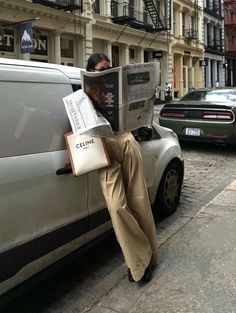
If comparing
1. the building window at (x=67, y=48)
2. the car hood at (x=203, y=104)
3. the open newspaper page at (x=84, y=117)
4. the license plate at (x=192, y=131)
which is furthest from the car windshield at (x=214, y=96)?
the building window at (x=67, y=48)

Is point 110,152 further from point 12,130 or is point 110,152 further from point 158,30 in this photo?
point 158,30

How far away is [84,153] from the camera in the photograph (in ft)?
10.5

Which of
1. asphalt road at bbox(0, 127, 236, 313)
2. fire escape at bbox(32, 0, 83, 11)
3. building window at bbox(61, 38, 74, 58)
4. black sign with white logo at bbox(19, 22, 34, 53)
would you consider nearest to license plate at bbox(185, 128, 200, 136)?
asphalt road at bbox(0, 127, 236, 313)

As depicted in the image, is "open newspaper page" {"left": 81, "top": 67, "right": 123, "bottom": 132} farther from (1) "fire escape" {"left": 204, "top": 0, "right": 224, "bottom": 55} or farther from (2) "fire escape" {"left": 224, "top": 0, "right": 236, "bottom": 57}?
(2) "fire escape" {"left": 224, "top": 0, "right": 236, "bottom": 57}

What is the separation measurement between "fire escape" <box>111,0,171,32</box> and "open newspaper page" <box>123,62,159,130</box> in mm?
22535

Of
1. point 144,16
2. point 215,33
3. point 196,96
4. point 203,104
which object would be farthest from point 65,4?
point 215,33

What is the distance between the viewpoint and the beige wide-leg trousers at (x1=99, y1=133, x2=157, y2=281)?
3.34 meters

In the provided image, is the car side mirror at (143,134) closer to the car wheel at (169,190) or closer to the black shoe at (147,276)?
the car wheel at (169,190)

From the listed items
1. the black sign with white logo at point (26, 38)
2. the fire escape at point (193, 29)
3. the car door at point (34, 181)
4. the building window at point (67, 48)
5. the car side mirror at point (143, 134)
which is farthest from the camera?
the fire escape at point (193, 29)

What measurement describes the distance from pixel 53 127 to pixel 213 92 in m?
7.64

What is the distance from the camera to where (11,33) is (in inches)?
731

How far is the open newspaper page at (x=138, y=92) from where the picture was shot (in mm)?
3238

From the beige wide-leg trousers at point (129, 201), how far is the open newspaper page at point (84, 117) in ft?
0.52

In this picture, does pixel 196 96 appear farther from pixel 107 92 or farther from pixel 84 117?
pixel 84 117
